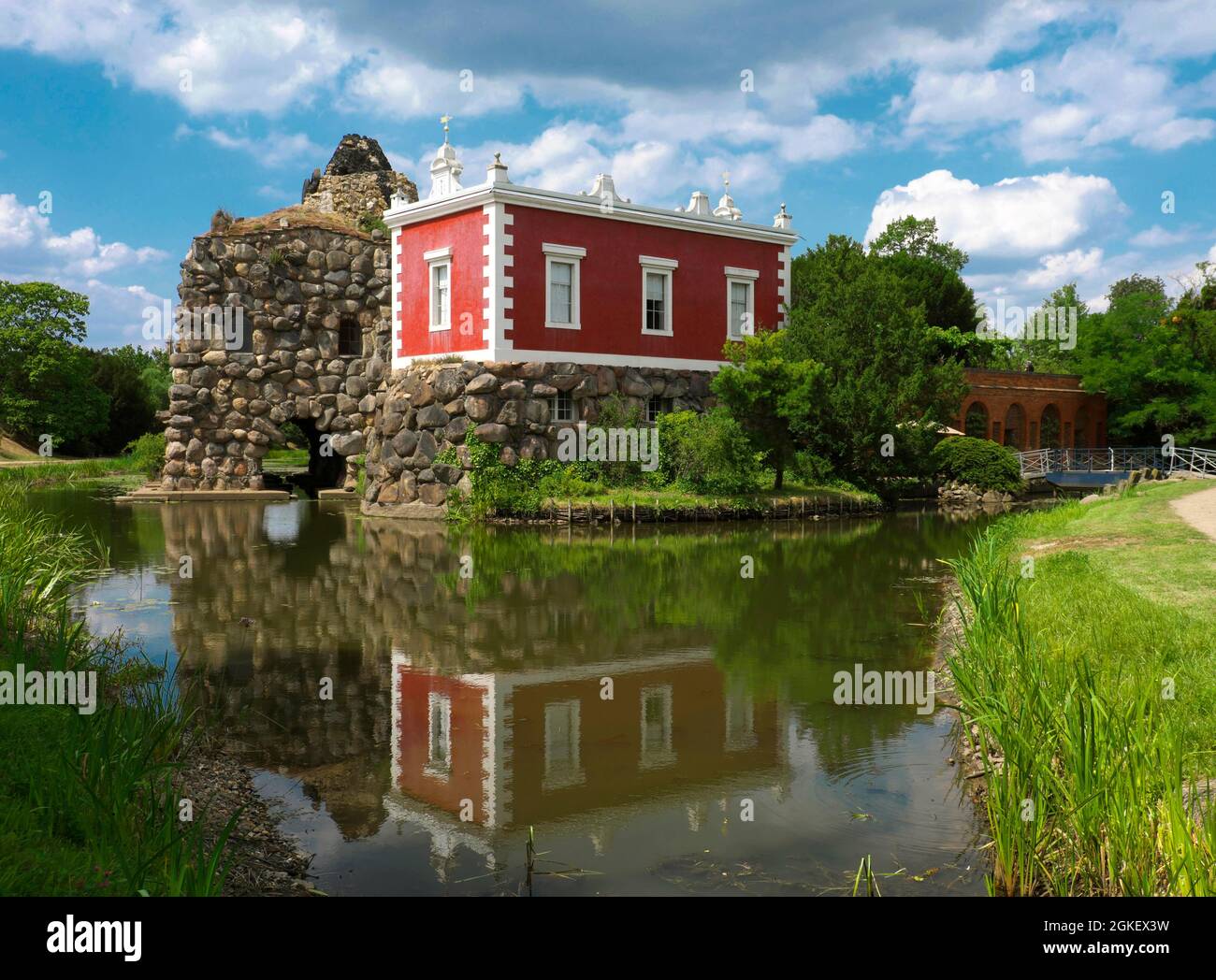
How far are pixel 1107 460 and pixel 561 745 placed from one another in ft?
144

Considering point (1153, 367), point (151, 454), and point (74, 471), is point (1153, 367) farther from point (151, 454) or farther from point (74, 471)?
point (74, 471)

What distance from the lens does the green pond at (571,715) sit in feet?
20.5

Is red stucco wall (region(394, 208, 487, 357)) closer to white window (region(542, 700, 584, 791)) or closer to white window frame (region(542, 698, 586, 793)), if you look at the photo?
white window frame (region(542, 698, 586, 793))

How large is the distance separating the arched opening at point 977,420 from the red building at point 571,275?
17.5 metres

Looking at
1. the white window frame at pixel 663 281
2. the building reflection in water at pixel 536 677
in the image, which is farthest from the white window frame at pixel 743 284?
the building reflection in water at pixel 536 677

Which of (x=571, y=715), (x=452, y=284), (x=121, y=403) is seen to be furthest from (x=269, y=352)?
(x=571, y=715)

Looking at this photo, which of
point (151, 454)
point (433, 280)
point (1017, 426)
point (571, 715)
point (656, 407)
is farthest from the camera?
point (1017, 426)

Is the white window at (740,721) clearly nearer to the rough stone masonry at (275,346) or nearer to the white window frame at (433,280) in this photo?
the white window frame at (433,280)

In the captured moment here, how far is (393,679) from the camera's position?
404 inches

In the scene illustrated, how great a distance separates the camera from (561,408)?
28312 mm

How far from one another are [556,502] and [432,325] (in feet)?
22.4

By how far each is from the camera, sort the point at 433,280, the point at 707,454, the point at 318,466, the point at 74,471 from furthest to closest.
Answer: the point at 74,471, the point at 318,466, the point at 433,280, the point at 707,454
